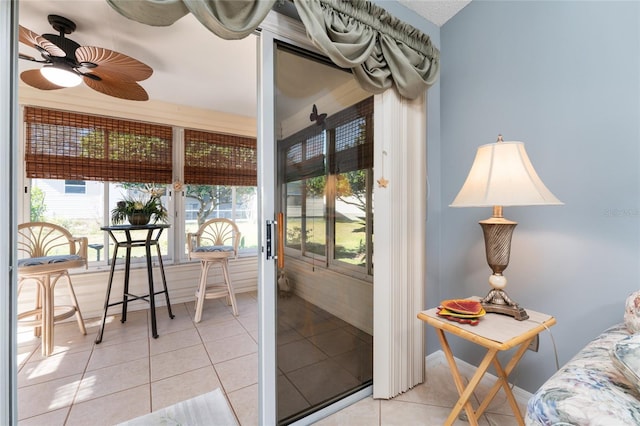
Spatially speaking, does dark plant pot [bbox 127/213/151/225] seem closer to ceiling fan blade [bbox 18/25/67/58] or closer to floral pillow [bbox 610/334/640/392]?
ceiling fan blade [bbox 18/25/67/58]

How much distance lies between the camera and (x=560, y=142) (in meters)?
1.48

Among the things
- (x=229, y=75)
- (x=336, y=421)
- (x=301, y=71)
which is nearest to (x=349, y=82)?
(x=301, y=71)

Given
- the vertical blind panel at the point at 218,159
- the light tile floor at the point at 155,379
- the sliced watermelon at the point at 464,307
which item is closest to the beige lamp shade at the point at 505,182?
the sliced watermelon at the point at 464,307

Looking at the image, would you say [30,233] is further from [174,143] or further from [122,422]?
[122,422]

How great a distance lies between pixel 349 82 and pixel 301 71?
0.32 m

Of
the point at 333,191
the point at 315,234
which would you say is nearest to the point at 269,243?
the point at 315,234

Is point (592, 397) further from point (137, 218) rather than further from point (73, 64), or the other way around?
point (137, 218)

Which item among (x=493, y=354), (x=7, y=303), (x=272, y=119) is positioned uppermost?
(x=272, y=119)

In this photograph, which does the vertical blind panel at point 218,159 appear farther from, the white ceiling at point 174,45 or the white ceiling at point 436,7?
the white ceiling at point 436,7

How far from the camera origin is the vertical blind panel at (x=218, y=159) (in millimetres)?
3594

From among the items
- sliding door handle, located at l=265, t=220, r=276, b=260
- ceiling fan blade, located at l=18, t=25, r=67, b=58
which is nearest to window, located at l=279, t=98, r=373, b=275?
sliding door handle, located at l=265, t=220, r=276, b=260

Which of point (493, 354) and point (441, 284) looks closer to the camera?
point (493, 354)

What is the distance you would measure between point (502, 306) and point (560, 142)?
37.6 inches

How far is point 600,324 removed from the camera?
1354mm
